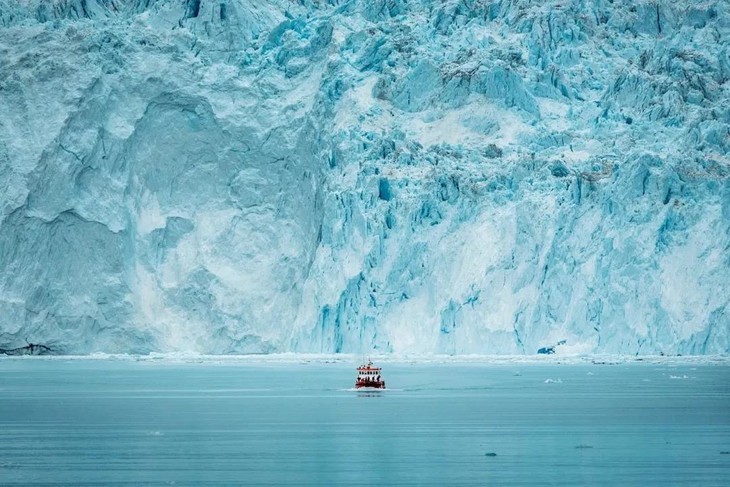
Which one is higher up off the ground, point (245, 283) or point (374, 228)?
point (374, 228)

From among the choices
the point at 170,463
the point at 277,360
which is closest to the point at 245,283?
the point at 277,360

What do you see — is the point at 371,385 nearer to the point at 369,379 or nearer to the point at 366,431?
the point at 369,379

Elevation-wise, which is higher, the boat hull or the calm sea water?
the calm sea water

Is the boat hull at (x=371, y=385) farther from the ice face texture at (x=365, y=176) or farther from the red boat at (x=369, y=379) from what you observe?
the ice face texture at (x=365, y=176)

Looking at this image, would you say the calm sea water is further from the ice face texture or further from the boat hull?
the ice face texture

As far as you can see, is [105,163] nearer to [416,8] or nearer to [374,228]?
[374,228]

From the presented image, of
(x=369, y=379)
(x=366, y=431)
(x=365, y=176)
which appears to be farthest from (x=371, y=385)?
(x=365, y=176)

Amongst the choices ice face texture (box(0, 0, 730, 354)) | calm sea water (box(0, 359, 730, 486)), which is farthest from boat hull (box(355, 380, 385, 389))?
ice face texture (box(0, 0, 730, 354))
